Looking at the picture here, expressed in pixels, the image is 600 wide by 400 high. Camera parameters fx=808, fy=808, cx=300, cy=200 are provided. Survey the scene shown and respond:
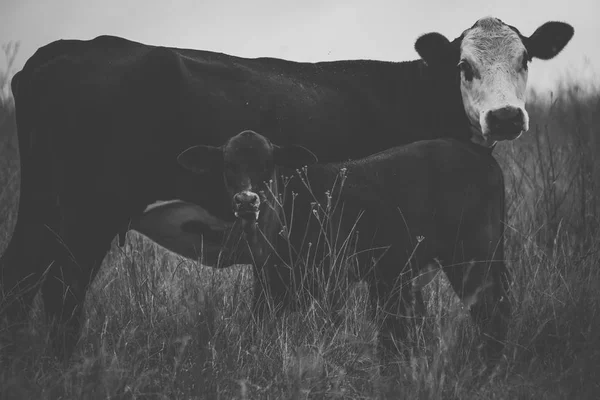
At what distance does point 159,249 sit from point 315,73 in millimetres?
1819

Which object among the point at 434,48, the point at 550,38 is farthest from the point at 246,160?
the point at 550,38

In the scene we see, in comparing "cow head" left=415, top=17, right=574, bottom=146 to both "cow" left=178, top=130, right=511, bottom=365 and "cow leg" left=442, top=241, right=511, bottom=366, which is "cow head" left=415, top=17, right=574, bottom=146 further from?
"cow leg" left=442, top=241, right=511, bottom=366

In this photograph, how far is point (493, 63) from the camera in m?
5.43

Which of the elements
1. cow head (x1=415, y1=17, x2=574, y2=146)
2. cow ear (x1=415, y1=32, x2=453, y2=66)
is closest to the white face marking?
cow head (x1=415, y1=17, x2=574, y2=146)

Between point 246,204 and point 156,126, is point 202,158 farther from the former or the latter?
point 156,126

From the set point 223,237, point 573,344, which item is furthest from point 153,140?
point 573,344

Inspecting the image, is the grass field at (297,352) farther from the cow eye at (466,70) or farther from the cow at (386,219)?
the cow eye at (466,70)

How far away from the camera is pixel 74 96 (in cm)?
499

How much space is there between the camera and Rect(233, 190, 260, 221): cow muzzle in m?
4.07

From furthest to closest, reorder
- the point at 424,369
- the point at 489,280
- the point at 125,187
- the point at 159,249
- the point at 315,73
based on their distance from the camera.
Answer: the point at 159,249 < the point at 315,73 < the point at 125,187 < the point at 489,280 < the point at 424,369

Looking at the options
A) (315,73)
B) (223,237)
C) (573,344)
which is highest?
(315,73)

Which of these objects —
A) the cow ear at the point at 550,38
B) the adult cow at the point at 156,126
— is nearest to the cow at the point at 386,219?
the adult cow at the point at 156,126

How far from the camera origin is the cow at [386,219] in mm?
4387

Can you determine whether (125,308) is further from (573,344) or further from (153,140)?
(573,344)
